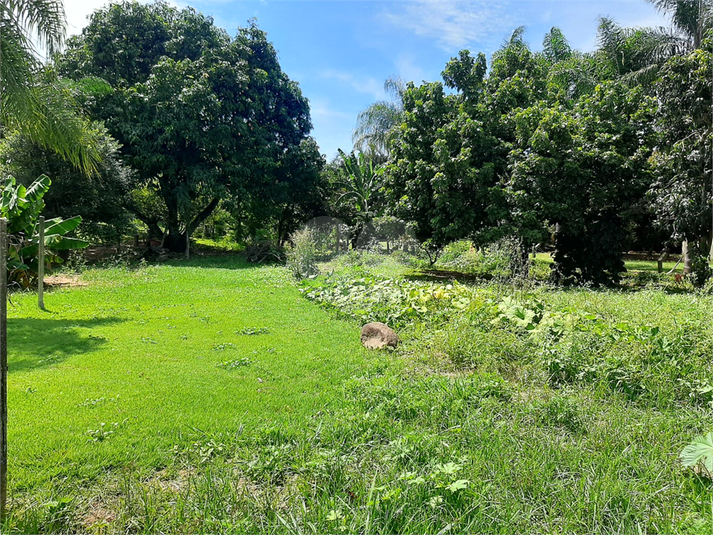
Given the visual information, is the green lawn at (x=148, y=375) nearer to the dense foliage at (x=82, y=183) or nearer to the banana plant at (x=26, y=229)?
the banana plant at (x=26, y=229)

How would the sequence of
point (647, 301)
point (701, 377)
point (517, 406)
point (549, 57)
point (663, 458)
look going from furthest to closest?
point (549, 57) < point (647, 301) < point (701, 377) < point (517, 406) < point (663, 458)

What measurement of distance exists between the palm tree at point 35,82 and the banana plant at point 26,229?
48.8 inches

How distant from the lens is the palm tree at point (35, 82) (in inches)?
259

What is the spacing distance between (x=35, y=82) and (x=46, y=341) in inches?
182

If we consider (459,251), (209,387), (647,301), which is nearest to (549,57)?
(459,251)

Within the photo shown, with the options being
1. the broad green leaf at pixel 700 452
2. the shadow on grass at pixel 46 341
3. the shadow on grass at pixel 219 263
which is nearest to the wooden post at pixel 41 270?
the shadow on grass at pixel 46 341

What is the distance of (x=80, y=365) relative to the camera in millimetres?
4727

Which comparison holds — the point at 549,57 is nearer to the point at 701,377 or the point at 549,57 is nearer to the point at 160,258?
the point at 160,258

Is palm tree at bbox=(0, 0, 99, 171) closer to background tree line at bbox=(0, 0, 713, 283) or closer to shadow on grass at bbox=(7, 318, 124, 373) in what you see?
background tree line at bbox=(0, 0, 713, 283)

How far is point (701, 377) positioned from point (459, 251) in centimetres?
1409

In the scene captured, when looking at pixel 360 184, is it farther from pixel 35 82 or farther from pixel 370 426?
pixel 370 426

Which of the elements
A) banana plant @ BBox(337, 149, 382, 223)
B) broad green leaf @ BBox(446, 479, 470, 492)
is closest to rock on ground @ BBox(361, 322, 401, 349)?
broad green leaf @ BBox(446, 479, 470, 492)

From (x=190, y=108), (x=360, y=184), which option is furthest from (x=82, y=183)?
(x=360, y=184)

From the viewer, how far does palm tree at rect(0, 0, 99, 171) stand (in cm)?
659
